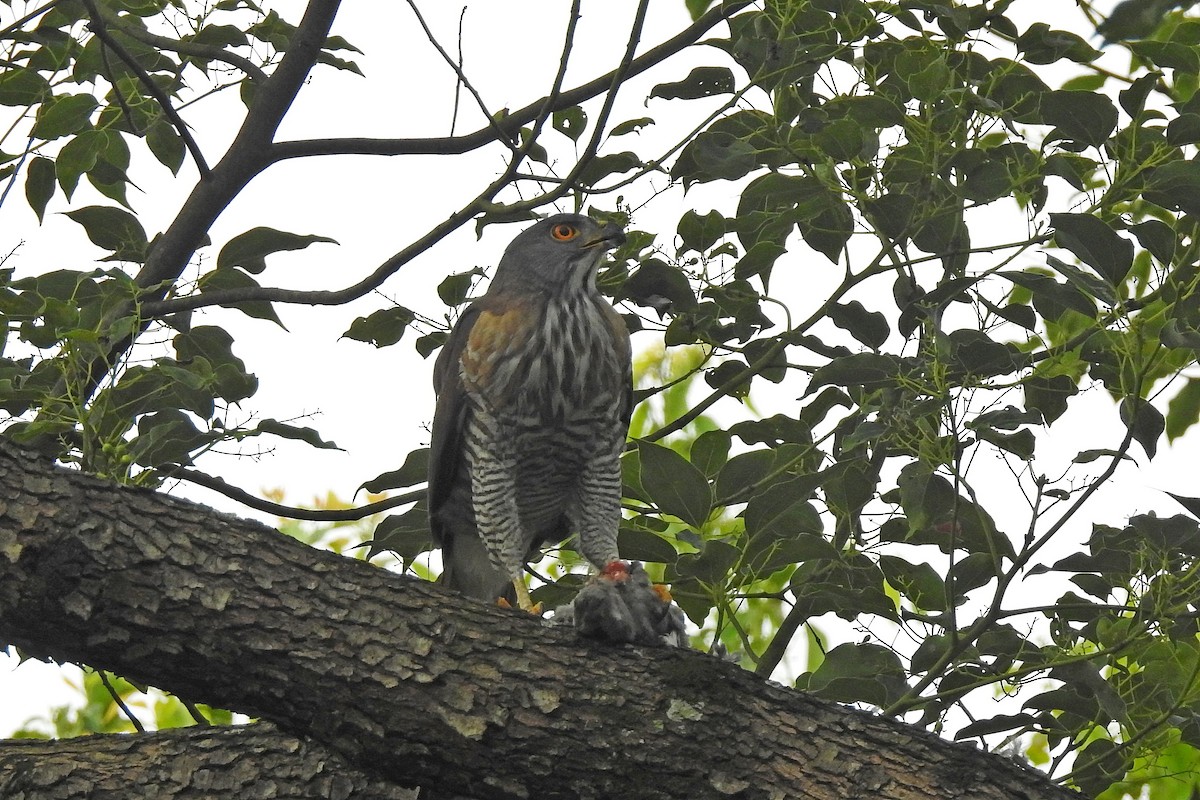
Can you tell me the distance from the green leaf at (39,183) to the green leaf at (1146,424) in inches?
117

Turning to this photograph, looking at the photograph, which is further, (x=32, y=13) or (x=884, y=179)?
(x=32, y=13)

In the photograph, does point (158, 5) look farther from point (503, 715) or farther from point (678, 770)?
point (678, 770)

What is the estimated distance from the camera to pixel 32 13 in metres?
3.50

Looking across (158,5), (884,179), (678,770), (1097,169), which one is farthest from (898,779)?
(158,5)

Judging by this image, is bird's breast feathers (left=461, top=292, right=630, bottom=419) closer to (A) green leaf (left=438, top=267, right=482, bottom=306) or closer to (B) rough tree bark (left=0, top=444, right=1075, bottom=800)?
(A) green leaf (left=438, top=267, right=482, bottom=306)

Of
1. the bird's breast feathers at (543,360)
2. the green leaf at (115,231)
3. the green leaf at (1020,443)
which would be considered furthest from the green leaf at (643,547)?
the green leaf at (115,231)

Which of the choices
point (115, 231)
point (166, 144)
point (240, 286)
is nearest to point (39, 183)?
point (115, 231)

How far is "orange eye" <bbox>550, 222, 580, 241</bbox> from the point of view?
4.35m

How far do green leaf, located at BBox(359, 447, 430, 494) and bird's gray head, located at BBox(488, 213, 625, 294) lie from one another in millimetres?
865

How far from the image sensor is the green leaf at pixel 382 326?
3.74m

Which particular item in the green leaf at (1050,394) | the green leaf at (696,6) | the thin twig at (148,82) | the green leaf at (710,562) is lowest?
the green leaf at (710,562)

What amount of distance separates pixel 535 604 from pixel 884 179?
6.17ft

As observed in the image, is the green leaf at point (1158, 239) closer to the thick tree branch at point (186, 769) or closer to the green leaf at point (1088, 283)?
the green leaf at point (1088, 283)

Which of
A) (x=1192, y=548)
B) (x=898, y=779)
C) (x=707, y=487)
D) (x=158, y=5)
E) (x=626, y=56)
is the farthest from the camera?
(x=158, y=5)
